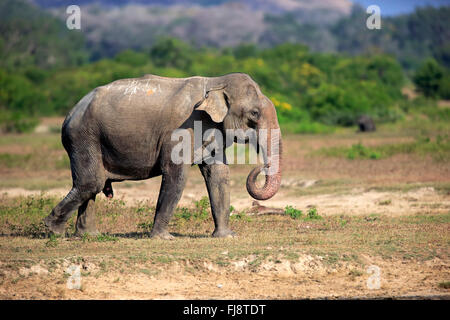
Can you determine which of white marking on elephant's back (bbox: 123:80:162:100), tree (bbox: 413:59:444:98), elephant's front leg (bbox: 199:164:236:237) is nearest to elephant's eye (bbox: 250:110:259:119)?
elephant's front leg (bbox: 199:164:236:237)

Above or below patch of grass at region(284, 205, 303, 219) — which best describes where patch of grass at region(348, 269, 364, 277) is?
below

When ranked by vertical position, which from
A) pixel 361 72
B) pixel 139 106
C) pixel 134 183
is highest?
pixel 361 72

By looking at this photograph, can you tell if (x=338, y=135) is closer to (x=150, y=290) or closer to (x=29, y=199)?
(x=29, y=199)

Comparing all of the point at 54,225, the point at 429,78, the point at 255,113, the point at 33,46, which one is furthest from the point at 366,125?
the point at 33,46

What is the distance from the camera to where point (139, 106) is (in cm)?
985

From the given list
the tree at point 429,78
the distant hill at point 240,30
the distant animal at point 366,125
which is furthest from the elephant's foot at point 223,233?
the distant hill at point 240,30

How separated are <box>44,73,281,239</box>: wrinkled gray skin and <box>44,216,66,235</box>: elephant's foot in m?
0.22

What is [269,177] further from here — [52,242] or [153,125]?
[52,242]

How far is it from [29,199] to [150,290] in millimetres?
5976

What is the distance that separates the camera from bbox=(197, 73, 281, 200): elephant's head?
31.9ft

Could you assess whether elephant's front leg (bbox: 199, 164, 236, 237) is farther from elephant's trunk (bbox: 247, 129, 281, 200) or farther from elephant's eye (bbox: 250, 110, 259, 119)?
elephant's eye (bbox: 250, 110, 259, 119)

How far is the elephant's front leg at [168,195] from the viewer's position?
980 cm

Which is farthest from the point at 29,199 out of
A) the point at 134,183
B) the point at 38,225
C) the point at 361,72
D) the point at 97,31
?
the point at 97,31

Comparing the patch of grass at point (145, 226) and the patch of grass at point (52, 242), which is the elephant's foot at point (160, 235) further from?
the patch of grass at point (52, 242)
